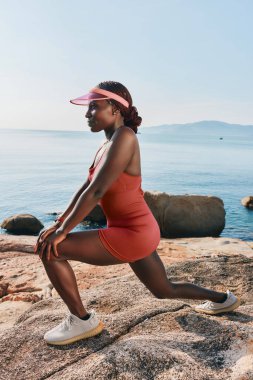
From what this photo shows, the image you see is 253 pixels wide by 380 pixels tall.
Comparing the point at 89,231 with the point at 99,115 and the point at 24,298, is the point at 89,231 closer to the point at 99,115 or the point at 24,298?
the point at 99,115

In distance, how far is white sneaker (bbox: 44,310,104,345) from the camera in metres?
3.11

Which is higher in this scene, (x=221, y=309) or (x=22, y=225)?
(x=221, y=309)

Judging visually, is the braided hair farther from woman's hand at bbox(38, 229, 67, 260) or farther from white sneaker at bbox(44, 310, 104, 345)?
white sneaker at bbox(44, 310, 104, 345)

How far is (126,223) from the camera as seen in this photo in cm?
319

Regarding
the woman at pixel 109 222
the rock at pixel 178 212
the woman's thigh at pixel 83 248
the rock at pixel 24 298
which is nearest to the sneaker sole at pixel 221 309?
the woman at pixel 109 222

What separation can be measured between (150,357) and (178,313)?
95cm

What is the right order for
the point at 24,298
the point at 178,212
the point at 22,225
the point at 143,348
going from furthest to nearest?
the point at 22,225 → the point at 178,212 → the point at 24,298 → the point at 143,348

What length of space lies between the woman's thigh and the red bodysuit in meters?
0.05

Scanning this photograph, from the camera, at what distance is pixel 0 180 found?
3909 cm

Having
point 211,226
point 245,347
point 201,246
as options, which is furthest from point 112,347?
point 211,226

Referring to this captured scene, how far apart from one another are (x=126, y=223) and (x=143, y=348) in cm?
92

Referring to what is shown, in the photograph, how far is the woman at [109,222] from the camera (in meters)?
3.00

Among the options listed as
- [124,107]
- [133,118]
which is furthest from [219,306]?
[124,107]

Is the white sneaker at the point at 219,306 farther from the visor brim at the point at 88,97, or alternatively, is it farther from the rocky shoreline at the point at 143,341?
the visor brim at the point at 88,97
